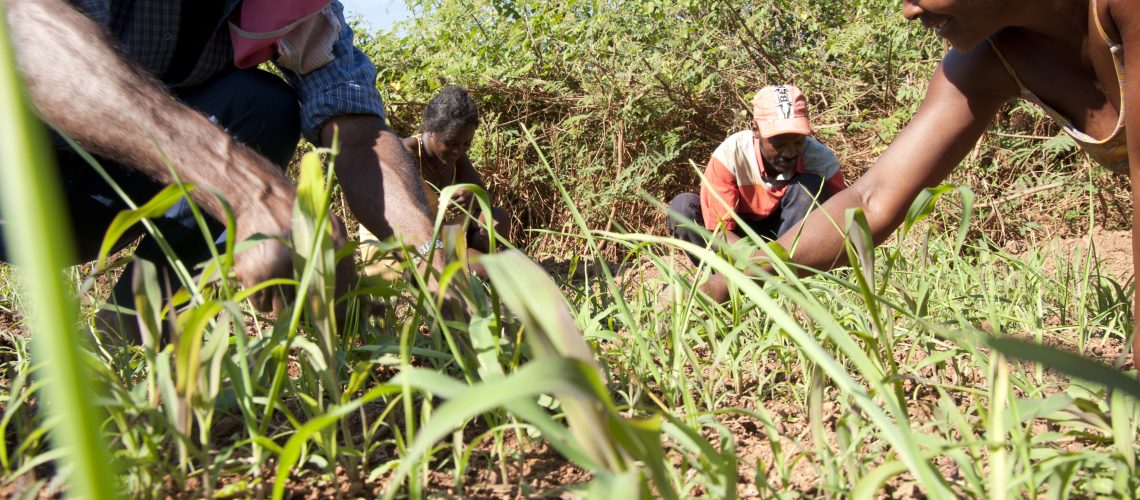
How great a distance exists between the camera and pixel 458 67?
6.57 metres

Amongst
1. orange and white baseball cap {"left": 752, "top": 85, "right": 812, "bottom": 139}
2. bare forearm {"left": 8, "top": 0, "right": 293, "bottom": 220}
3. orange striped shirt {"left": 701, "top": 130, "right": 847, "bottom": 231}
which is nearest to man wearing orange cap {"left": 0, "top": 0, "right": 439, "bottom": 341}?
bare forearm {"left": 8, "top": 0, "right": 293, "bottom": 220}

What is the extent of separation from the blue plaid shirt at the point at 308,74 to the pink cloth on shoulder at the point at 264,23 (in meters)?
0.05

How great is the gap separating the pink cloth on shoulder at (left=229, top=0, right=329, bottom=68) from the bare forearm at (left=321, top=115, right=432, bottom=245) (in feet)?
0.86

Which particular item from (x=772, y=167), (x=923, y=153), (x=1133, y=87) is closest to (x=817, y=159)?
(x=772, y=167)

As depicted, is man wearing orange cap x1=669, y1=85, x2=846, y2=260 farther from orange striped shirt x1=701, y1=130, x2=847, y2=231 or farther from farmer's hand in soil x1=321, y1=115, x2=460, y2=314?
farmer's hand in soil x1=321, y1=115, x2=460, y2=314

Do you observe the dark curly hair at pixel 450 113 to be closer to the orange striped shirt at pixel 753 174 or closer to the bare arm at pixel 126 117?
the orange striped shirt at pixel 753 174

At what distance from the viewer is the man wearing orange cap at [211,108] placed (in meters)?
1.21

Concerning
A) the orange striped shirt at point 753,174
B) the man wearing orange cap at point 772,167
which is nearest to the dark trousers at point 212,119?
the man wearing orange cap at point 772,167

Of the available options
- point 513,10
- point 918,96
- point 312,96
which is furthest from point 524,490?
point 513,10

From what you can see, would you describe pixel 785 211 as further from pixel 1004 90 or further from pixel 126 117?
pixel 126 117

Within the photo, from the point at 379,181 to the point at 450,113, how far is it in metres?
3.43

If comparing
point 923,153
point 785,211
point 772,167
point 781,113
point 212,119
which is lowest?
point 785,211

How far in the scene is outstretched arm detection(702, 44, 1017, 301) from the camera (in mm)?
2203

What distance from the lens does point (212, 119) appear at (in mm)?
2162
